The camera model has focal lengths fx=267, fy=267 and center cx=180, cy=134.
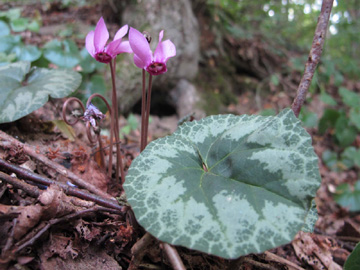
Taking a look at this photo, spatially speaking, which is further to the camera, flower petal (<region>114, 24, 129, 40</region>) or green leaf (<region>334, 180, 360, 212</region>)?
green leaf (<region>334, 180, 360, 212</region>)

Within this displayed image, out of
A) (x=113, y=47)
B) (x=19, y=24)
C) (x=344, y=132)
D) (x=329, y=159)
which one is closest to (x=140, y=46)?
(x=113, y=47)

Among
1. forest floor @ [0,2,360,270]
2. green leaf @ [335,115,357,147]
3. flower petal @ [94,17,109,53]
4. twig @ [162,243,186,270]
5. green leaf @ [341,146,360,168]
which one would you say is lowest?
green leaf @ [341,146,360,168]

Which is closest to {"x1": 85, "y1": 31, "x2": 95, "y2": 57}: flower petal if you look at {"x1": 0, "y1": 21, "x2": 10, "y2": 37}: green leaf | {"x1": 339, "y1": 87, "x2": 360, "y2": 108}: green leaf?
{"x1": 0, "y1": 21, "x2": 10, "y2": 37}: green leaf

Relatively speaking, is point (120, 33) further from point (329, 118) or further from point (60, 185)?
point (329, 118)

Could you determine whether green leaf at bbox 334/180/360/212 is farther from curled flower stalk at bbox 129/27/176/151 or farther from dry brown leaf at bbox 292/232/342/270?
curled flower stalk at bbox 129/27/176/151

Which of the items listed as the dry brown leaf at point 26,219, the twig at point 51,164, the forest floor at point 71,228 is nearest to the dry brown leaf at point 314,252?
the forest floor at point 71,228

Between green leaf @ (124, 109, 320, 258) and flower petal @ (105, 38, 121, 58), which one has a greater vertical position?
flower petal @ (105, 38, 121, 58)

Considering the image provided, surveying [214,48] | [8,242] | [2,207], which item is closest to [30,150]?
[2,207]
